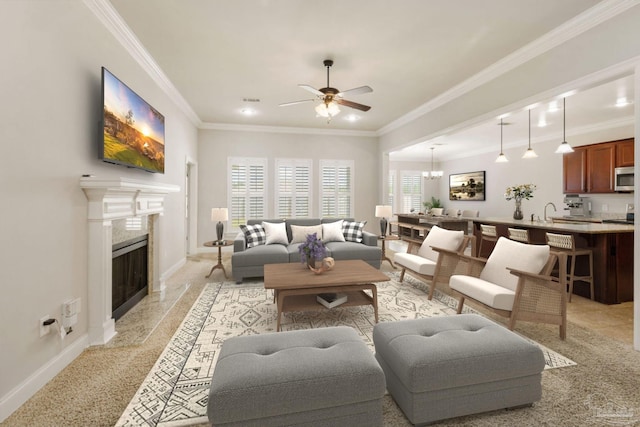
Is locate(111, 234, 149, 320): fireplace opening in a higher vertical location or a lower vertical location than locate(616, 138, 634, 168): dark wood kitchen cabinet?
lower

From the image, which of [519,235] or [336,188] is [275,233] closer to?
[336,188]

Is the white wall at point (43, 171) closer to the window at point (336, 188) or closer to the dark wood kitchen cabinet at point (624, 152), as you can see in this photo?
the window at point (336, 188)

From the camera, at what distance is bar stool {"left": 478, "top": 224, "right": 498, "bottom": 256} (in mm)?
4918

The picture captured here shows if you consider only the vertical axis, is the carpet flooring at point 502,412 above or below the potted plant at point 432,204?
below

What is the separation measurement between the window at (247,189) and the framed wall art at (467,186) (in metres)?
6.83

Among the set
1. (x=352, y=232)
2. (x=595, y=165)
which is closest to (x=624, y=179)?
(x=595, y=165)

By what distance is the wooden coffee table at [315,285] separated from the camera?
287 centimetres

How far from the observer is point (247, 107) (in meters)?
5.47

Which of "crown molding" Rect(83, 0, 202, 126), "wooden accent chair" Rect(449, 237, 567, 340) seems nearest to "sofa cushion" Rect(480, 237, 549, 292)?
"wooden accent chair" Rect(449, 237, 567, 340)

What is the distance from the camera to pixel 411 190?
11.2 metres

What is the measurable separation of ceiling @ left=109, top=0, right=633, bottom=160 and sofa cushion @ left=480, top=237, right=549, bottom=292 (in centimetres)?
217

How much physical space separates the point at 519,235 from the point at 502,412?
3.47 metres

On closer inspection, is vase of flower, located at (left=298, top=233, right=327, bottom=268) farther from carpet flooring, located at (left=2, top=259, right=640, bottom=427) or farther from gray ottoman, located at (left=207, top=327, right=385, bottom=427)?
gray ottoman, located at (left=207, top=327, right=385, bottom=427)

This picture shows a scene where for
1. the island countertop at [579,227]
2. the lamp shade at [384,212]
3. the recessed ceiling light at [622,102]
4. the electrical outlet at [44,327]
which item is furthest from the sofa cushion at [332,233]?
the recessed ceiling light at [622,102]
